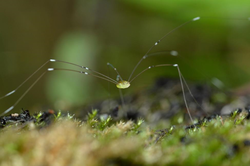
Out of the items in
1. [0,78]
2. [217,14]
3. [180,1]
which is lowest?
[0,78]

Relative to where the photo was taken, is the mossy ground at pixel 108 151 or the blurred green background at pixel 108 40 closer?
the mossy ground at pixel 108 151

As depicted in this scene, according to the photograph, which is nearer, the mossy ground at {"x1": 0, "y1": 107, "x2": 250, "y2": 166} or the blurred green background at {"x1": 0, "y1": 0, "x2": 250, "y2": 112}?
the mossy ground at {"x1": 0, "y1": 107, "x2": 250, "y2": 166}

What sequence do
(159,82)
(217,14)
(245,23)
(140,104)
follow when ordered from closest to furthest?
(140,104), (159,82), (217,14), (245,23)

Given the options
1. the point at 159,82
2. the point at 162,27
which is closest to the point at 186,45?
the point at 162,27

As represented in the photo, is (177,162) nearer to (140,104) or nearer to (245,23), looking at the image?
(140,104)

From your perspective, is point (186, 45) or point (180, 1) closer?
point (180, 1)

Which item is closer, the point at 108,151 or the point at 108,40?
the point at 108,151

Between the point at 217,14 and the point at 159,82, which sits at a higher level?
the point at 217,14

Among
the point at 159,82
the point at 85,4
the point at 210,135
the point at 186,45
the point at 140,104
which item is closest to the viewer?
the point at 210,135
